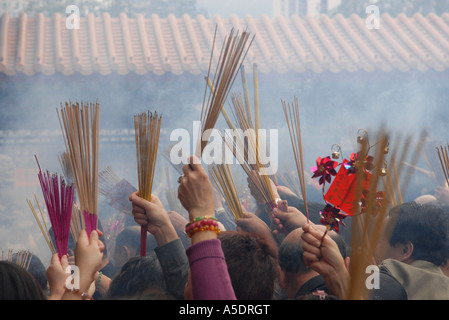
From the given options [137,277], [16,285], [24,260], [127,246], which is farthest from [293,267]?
[127,246]

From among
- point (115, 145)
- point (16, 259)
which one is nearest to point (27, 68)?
point (115, 145)

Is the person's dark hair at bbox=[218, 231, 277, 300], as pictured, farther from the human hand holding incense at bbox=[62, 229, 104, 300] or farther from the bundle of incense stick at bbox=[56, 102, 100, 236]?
the bundle of incense stick at bbox=[56, 102, 100, 236]

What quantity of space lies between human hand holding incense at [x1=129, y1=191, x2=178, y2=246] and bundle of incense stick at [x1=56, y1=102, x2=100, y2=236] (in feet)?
0.34

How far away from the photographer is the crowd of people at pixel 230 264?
88 cm

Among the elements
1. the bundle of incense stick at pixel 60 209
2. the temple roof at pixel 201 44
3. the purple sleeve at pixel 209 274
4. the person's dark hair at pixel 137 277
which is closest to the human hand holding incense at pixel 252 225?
the person's dark hair at pixel 137 277

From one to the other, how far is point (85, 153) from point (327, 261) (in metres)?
0.56

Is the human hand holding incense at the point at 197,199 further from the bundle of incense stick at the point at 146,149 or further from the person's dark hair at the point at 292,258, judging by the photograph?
the person's dark hair at the point at 292,258

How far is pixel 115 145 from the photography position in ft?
10.7

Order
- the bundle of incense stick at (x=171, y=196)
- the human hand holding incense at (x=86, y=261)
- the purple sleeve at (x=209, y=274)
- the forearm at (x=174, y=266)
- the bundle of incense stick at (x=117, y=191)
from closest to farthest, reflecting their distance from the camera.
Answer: the purple sleeve at (x=209, y=274)
the human hand holding incense at (x=86, y=261)
the forearm at (x=174, y=266)
the bundle of incense stick at (x=117, y=191)
the bundle of incense stick at (x=171, y=196)

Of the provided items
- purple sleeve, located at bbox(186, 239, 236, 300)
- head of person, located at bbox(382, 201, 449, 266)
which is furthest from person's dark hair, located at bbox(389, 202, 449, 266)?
purple sleeve, located at bbox(186, 239, 236, 300)

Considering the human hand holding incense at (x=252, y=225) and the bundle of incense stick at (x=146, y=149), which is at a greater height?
the bundle of incense stick at (x=146, y=149)

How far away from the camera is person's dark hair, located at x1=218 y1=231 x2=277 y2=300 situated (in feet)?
3.26

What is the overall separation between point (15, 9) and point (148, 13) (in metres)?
0.86

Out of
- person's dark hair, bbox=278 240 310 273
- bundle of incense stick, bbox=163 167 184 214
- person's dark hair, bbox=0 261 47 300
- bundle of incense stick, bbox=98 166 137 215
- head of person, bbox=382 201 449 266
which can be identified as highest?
bundle of incense stick, bbox=163 167 184 214
